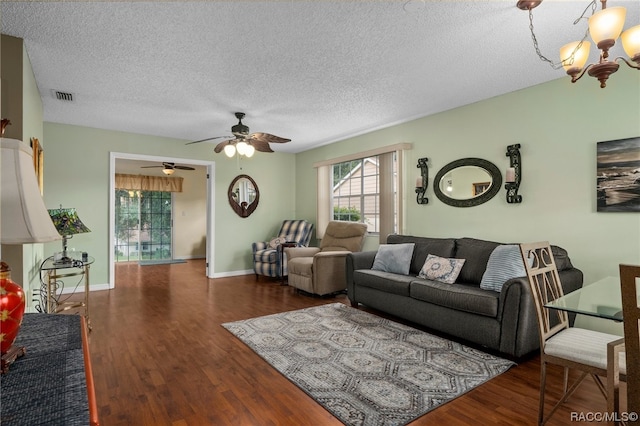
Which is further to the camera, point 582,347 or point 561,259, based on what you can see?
point 561,259

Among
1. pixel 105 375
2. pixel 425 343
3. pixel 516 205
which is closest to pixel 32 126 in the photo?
pixel 105 375

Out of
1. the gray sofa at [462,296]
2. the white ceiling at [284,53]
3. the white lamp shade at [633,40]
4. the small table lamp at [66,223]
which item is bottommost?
the gray sofa at [462,296]

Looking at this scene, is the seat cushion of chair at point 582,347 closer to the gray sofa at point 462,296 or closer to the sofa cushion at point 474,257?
the gray sofa at point 462,296

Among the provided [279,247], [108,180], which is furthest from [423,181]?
[108,180]

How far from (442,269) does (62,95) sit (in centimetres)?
460

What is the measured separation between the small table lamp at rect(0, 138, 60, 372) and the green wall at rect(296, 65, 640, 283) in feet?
12.7

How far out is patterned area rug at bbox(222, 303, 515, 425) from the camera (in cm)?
→ 208

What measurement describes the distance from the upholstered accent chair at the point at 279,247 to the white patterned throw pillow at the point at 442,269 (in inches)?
108

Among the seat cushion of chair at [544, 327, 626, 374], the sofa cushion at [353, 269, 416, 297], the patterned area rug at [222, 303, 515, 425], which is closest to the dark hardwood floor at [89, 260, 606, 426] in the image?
the patterned area rug at [222, 303, 515, 425]

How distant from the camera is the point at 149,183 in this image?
28.4 ft

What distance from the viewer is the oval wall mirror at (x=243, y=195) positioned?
21.3 ft

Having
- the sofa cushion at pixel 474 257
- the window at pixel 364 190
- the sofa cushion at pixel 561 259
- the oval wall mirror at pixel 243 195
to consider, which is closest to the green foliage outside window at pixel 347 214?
the window at pixel 364 190

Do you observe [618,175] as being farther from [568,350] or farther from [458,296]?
[568,350]

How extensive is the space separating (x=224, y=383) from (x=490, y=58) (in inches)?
132
